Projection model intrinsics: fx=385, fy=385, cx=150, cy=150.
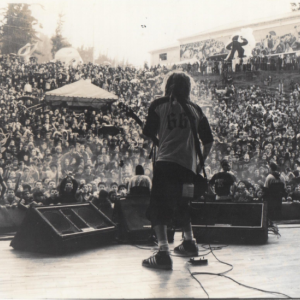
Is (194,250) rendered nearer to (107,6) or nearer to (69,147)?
(69,147)

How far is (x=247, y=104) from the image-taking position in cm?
690

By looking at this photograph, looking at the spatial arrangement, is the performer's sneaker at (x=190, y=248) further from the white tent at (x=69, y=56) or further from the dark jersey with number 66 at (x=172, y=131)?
the white tent at (x=69, y=56)

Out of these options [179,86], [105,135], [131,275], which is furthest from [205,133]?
[105,135]

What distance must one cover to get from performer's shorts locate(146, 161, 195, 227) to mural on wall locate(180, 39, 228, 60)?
158 inches

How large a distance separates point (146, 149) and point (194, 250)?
11.5 ft

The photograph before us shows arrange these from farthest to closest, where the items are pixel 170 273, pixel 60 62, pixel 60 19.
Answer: pixel 60 62 < pixel 60 19 < pixel 170 273

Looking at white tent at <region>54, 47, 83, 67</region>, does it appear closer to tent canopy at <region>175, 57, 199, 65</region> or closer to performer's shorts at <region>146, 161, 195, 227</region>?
tent canopy at <region>175, 57, 199, 65</region>

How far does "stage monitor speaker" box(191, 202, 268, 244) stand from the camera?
3.71 metres

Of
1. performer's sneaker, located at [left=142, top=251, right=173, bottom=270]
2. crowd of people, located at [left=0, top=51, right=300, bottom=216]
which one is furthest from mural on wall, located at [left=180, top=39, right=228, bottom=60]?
performer's sneaker, located at [left=142, top=251, right=173, bottom=270]

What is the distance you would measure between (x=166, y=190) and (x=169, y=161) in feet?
0.66

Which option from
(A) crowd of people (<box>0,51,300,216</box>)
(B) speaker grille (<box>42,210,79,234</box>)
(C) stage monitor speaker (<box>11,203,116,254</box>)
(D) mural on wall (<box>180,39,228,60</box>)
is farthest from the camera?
(D) mural on wall (<box>180,39,228,60</box>)

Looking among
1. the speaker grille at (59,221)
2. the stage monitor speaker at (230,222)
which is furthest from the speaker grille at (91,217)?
the stage monitor speaker at (230,222)

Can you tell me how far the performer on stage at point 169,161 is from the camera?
2.62 metres

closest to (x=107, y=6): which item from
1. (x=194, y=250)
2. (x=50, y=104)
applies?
(x=50, y=104)
